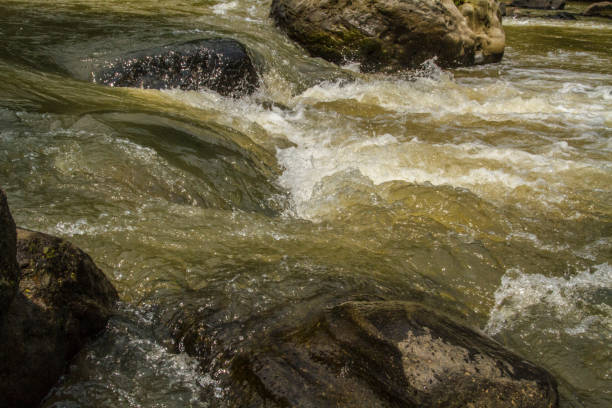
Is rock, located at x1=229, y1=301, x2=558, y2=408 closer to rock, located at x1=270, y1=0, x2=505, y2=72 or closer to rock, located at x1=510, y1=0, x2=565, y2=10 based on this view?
rock, located at x1=270, y1=0, x2=505, y2=72

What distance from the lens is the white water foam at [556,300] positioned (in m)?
2.80

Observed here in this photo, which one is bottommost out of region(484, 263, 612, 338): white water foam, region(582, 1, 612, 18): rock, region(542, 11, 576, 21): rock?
region(484, 263, 612, 338): white water foam

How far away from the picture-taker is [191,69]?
21.9ft

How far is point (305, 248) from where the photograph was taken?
10.5ft

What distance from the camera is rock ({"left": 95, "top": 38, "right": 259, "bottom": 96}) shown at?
640 cm

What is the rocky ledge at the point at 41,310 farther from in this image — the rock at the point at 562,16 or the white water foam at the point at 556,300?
the rock at the point at 562,16

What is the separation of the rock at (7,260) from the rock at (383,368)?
2.98 ft

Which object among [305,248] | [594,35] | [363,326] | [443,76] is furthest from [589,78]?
[363,326]

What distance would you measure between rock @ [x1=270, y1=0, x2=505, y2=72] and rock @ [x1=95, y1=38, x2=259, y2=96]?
8.18 ft

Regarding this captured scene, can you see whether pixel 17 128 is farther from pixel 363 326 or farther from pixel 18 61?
pixel 363 326

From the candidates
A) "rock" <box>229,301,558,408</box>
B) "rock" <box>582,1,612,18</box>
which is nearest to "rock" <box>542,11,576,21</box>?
"rock" <box>582,1,612,18</box>

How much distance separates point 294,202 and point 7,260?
114 inches

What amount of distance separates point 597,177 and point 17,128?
5.47m

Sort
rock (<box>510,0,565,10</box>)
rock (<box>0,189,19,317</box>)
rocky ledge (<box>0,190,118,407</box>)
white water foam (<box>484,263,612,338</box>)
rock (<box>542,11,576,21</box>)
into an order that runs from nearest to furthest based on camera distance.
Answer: rock (<box>0,189,19,317</box>), rocky ledge (<box>0,190,118,407</box>), white water foam (<box>484,263,612,338</box>), rock (<box>542,11,576,21</box>), rock (<box>510,0,565,10</box>)
